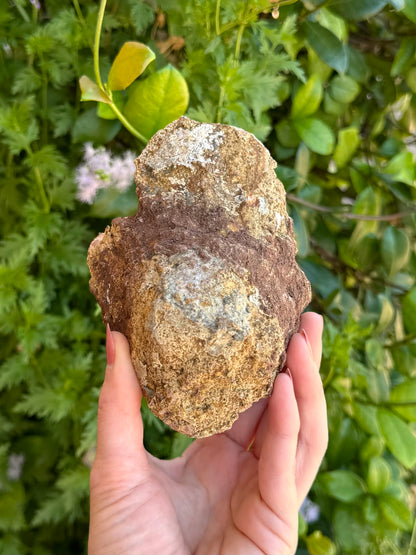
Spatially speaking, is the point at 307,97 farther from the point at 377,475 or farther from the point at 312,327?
the point at 377,475

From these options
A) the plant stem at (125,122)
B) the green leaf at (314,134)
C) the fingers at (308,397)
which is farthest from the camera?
the green leaf at (314,134)

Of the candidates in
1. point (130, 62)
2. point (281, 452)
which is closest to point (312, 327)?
point (281, 452)

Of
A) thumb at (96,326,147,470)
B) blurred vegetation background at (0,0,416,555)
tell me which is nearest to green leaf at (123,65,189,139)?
blurred vegetation background at (0,0,416,555)

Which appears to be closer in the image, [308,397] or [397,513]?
[308,397]

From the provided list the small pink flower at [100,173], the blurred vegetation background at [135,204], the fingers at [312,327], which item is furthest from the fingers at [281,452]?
the small pink flower at [100,173]

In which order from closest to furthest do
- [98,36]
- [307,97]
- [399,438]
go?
[98,36]
[399,438]
[307,97]

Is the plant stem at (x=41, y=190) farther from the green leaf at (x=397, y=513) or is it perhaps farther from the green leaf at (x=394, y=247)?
the green leaf at (x=397, y=513)

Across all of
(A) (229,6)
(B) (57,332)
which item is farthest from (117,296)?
(A) (229,6)
